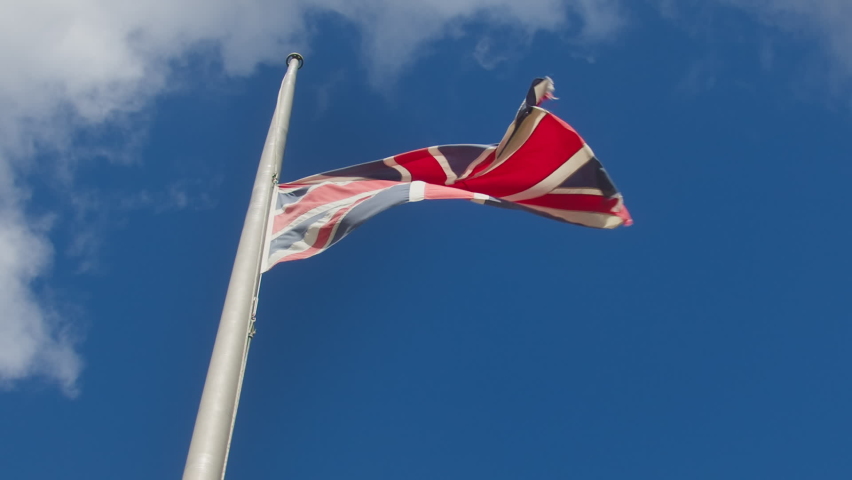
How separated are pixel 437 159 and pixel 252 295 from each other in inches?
211

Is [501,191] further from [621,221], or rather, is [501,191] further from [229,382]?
[229,382]

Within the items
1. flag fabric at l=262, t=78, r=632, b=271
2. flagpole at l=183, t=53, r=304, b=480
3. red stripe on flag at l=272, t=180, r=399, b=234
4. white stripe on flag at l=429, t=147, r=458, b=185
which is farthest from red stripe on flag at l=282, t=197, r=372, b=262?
white stripe on flag at l=429, t=147, r=458, b=185

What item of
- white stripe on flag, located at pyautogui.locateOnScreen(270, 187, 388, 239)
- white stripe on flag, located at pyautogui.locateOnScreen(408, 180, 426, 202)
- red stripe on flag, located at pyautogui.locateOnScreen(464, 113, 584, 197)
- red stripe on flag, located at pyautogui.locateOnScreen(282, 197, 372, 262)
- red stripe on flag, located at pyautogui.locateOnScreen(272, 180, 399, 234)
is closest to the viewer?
red stripe on flag, located at pyautogui.locateOnScreen(282, 197, 372, 262)

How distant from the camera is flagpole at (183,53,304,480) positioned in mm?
6363

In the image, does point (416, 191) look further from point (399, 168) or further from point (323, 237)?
point (323, 237)

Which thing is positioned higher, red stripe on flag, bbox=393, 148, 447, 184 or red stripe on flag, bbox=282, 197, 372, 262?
red stripe on flag, bbox=393, 148, 447, 184

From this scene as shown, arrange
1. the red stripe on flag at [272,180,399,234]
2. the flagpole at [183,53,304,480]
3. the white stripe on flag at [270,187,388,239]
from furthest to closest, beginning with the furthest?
the red stripe on flag at [272,180,399,234] → the white stripe on flag at [270,187,388,239] → the flagpole at [183,53,304,480]

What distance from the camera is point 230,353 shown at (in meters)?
7.25

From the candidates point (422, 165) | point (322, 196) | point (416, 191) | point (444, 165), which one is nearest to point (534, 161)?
point (444, 165)

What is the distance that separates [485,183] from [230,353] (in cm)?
648

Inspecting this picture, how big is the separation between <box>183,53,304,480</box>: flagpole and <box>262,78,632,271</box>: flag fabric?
0.80m

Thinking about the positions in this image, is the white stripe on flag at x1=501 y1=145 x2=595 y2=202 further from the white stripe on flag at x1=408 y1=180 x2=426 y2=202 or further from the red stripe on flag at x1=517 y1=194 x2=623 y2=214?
the white stripe on flag at x1=408 y1=180 x2=426 y2=202

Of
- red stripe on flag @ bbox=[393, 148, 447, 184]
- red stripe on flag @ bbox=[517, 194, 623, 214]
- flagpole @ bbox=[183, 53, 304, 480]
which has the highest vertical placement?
red stripe on flag @ bbox=[393, 148, 447, 184]

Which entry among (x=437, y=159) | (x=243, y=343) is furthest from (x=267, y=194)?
(x=437, y=159)
